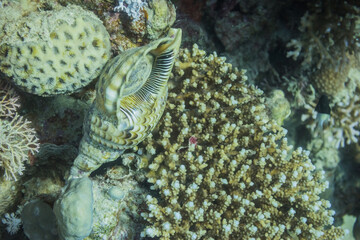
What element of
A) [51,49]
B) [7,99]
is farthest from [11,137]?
[51,49]

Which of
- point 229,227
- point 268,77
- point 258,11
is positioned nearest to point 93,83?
point 229,227

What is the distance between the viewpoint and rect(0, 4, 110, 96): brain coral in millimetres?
2148

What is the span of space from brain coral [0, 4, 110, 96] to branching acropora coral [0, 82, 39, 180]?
13.9 inches

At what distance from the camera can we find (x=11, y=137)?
247cm

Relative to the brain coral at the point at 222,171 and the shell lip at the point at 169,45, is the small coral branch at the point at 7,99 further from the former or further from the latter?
the shell lip at the point at 169,45

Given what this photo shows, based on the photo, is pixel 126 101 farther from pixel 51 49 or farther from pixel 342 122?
pixel 342 122

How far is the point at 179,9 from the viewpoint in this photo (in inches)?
136

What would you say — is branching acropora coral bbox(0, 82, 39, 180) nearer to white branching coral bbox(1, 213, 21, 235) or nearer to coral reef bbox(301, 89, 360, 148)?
white branching coral bbox(1, 213, 21, 235)

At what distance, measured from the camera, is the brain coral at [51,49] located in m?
2.15

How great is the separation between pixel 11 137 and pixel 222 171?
2109 millimetres

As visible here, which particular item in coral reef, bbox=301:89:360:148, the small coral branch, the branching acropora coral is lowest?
the branching acropora coral

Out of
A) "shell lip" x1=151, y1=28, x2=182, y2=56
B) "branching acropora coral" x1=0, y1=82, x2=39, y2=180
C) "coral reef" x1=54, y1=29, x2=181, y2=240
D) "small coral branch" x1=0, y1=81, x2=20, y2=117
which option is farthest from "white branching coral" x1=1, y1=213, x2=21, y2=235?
"shell lip" x1=151, y1=28, x2=182, y2=56

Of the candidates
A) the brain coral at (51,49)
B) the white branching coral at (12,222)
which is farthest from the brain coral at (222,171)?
the white branching coral at (12,222)

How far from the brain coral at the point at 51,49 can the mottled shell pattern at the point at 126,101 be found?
26 centimetres
